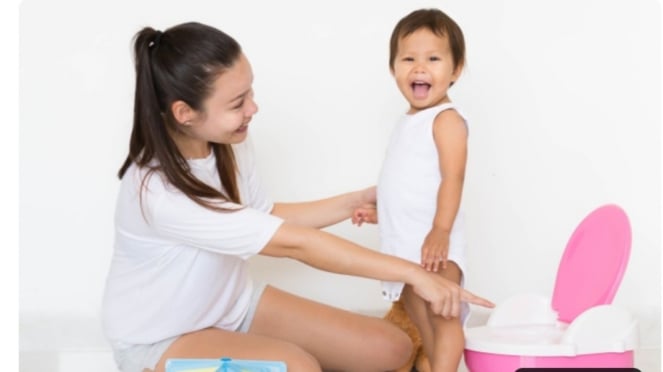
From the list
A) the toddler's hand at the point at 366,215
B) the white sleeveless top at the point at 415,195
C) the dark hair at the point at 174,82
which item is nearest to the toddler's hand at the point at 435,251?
the white sleeveless top at the point at 415,195

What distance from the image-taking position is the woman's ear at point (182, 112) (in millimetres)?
1948

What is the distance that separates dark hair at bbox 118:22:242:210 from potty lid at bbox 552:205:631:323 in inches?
27.3

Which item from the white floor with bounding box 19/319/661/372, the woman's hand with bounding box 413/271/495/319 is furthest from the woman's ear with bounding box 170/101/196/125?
the white floor with bounding box 19/319/661/372

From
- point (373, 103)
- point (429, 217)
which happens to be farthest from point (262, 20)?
point (429, 217)

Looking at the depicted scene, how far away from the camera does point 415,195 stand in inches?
80.7

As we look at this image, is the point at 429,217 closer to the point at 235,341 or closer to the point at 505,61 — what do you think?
the point at 235,341

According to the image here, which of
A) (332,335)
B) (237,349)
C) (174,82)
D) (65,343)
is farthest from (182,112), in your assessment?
(65,343)

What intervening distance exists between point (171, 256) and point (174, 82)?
326mm

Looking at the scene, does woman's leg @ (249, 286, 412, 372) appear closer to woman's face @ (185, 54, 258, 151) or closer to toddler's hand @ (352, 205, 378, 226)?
toddler's hand @ (352, 205, 378, 226)

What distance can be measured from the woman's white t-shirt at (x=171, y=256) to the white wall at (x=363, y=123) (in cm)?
62

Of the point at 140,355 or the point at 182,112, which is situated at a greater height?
the point at 182,112

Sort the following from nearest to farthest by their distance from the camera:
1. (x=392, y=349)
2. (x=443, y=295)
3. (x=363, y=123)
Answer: (x=443, y=295) → (x=392, y=349) → (x=363, y=123)

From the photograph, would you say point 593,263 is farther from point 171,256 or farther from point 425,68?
point 171,256

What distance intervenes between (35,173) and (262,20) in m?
0.69
